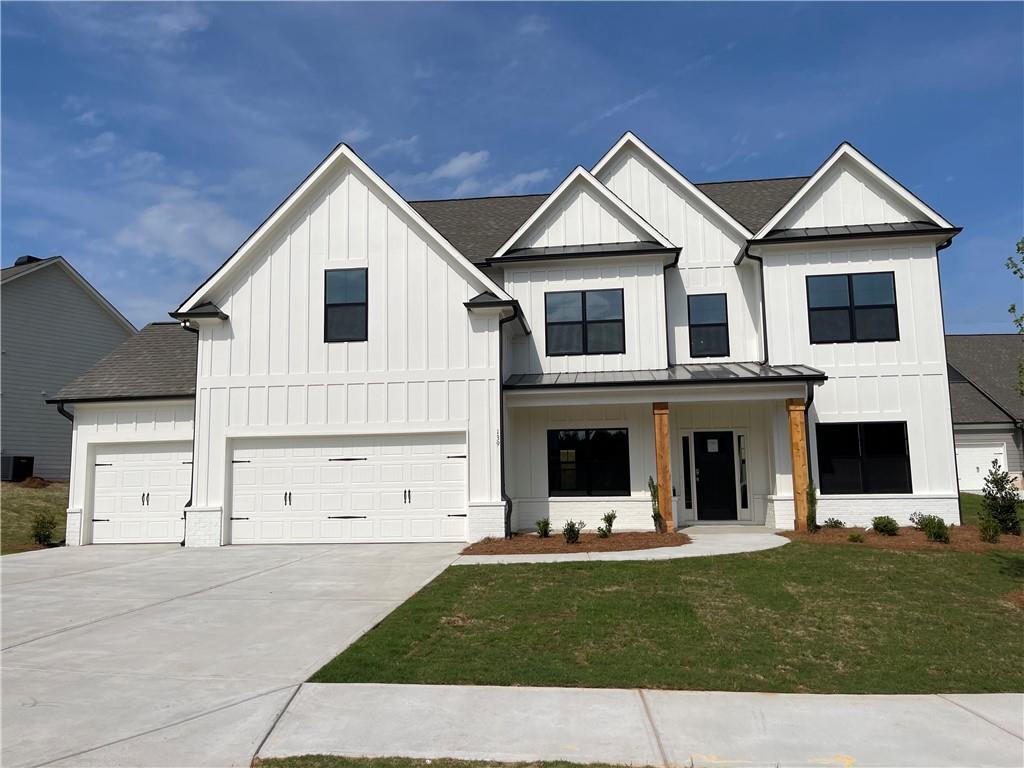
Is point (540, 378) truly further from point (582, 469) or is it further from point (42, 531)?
point (42, 531)

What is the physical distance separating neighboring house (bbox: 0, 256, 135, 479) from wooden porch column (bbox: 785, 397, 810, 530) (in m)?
25.5

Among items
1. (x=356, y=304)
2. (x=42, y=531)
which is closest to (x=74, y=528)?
(x=42, y=531)

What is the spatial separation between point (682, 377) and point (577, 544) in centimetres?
473

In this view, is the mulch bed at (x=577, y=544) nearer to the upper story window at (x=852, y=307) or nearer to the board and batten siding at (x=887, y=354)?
the board and batten siding at (x=887, y=354)

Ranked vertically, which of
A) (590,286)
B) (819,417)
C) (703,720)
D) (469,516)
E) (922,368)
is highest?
(590,286)

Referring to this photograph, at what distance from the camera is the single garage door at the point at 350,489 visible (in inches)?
607

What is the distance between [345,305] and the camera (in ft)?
52.7

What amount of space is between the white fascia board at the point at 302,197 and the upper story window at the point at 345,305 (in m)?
1.74

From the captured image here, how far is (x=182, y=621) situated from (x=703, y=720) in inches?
250

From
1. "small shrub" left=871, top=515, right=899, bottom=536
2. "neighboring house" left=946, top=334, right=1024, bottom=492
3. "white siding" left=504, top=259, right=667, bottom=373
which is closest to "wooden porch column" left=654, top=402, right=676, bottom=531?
"white siding" left=504, top=259, right=667, bottom=373

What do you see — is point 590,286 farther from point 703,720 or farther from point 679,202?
point 703,720

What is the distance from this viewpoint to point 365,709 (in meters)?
5.57

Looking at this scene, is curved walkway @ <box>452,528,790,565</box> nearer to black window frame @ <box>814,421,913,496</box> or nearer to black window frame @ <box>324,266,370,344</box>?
black window frame @ <box>814,421,913,496</box>

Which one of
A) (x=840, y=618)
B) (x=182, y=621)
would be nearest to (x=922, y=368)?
(x=840, y=618)
